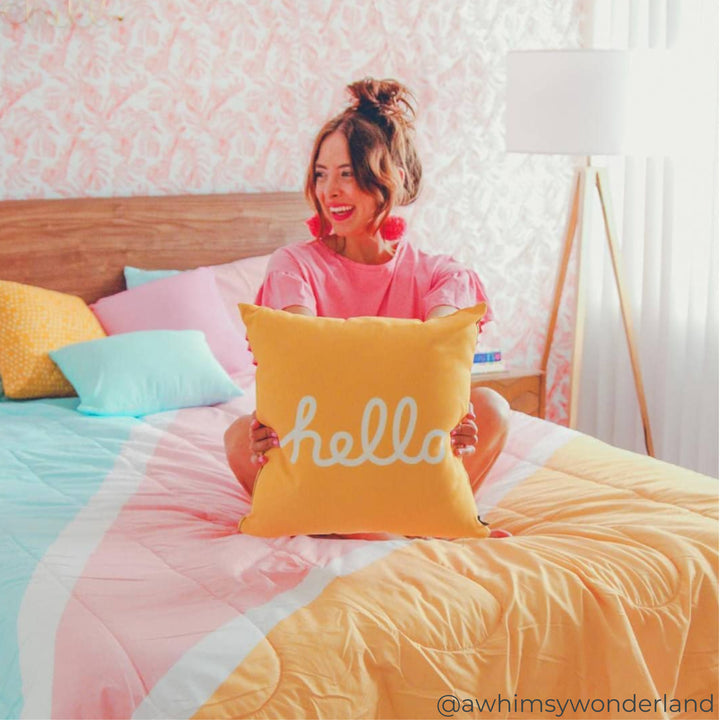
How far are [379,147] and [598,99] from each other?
1.24 metres

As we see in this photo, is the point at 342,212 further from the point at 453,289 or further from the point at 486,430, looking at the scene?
the point at 486,430

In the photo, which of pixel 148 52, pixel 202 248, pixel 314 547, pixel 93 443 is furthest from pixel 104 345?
pixel 314 547

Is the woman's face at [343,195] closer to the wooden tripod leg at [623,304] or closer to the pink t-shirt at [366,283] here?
the pink t-shirt at [366,283]

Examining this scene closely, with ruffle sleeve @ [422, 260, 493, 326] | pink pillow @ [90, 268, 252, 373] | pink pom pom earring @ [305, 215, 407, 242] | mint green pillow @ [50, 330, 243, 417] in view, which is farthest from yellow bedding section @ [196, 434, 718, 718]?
pink pillow @ [90, 268, 252, 373]

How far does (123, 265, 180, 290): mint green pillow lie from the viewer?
334 centimetres

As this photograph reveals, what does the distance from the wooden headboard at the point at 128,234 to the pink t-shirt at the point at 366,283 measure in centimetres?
116

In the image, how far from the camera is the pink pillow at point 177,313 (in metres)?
3.19

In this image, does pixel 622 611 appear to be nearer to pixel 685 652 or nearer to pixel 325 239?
pixel 685 652

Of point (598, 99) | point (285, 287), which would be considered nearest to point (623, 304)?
point (598, 99)

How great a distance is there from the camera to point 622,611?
182 cm

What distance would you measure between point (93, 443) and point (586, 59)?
182cm

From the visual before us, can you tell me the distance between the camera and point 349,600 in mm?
1716

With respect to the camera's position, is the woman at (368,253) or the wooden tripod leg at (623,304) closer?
the woman at (368,253)

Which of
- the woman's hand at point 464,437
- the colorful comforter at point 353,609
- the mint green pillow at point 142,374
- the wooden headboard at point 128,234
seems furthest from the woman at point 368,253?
the wooden headboard at point 128,234
